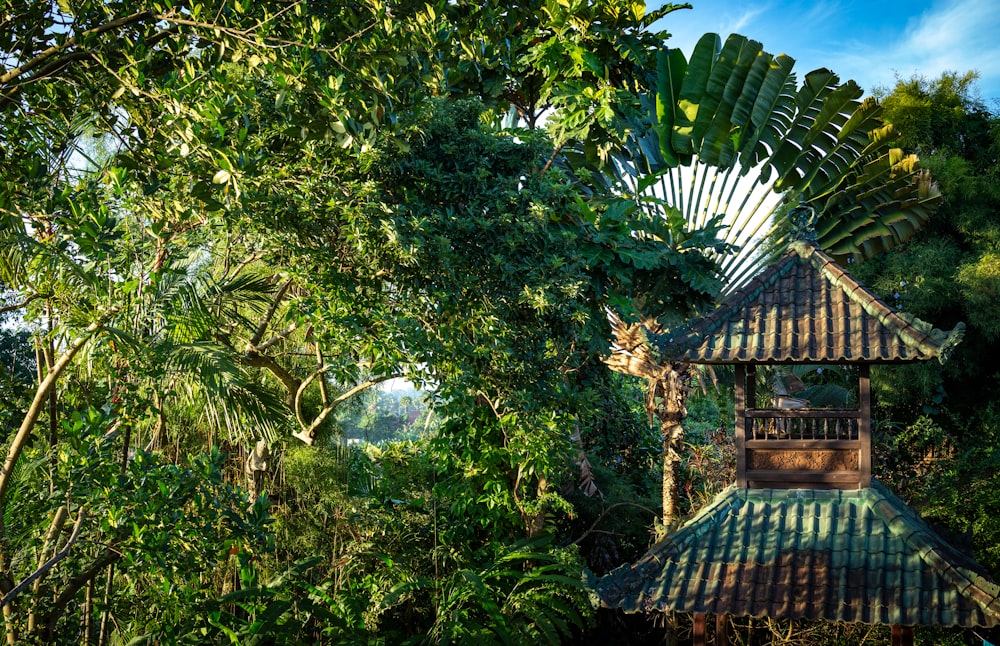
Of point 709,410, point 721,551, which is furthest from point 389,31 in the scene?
point 709,410

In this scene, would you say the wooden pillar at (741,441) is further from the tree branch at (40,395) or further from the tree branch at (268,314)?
the tree branch at (40,395)

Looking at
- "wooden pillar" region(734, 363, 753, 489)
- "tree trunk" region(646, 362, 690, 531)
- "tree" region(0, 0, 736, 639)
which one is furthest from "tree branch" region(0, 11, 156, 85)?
"tree trunk" region(646, 362, 690, 531)

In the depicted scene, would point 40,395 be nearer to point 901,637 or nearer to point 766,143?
point 901,637

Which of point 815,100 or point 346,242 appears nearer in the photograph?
point 346,242

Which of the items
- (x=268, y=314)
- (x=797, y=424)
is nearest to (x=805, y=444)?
(x=797, y=424)

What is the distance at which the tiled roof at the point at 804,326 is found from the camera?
229 inches

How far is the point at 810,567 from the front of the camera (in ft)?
19.0

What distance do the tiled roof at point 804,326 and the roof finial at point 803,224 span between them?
8cm

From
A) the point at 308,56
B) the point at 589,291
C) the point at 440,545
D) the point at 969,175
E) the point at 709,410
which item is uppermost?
the point at 969,175

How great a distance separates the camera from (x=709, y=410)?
1677 cm

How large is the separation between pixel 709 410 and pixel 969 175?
6.35 m

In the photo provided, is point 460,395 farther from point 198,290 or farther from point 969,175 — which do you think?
point 969,175

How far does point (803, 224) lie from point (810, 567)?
2.71 meters

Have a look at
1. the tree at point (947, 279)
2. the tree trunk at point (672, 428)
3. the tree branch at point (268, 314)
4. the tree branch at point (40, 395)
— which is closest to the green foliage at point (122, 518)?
the tree branch at point (40, 395)
